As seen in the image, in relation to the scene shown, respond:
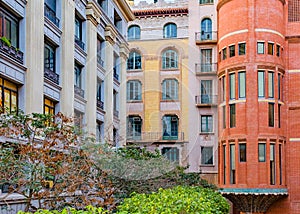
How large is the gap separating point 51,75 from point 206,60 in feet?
68.0

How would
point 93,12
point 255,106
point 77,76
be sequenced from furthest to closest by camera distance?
1. point 255,106
2. point 93,12
3. point 77,76

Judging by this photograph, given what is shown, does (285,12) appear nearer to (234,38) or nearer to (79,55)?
(234,38)

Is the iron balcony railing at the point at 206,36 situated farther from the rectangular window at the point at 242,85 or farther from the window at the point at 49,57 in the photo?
the window at the point at 49,57

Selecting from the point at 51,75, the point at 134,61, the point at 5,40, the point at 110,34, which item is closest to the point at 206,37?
the point at 134,61

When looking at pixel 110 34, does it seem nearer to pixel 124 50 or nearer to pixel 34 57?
pixel 124 50

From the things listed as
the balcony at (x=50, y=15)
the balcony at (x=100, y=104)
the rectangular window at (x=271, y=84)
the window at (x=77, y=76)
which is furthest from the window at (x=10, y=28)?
the rectangular window at (x=271, y=84)

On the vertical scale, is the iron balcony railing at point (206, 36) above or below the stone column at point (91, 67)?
above

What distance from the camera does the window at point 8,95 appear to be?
18406mm

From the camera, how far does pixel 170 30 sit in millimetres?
43781

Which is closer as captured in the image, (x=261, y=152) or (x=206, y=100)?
(x=261, y=152)

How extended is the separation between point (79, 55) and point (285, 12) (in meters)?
15.9

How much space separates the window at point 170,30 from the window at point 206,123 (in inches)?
Result: 282

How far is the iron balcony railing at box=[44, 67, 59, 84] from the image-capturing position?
73.7 feet

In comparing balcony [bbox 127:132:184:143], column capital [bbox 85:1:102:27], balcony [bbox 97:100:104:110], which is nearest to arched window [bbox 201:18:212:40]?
balcony [bbox 127:132:184:143]
